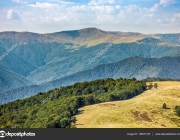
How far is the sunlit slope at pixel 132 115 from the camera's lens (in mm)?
131125

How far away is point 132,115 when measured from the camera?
14525cm

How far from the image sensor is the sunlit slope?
131 meters
